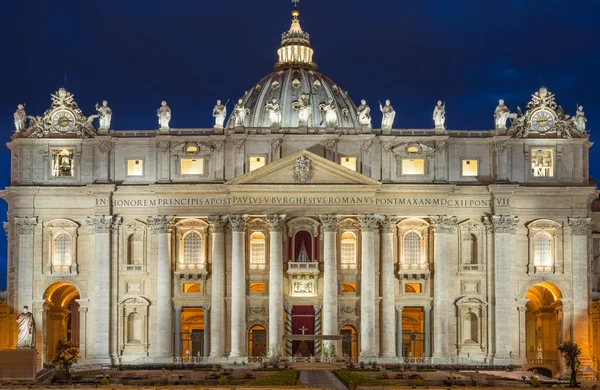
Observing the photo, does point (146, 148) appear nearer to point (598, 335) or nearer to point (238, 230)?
point (238, 230)

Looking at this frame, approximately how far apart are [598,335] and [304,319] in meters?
27.4

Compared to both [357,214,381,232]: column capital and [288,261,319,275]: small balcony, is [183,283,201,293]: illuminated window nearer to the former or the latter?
[288,261,319,275]: small balcony

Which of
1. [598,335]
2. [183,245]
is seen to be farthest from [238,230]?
[598,335]

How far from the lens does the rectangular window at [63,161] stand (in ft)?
408

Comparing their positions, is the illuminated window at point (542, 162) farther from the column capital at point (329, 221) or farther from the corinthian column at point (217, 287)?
the corinthian column at point (217, 287)

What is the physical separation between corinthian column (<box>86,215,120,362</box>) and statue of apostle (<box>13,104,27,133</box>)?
11.2 metres

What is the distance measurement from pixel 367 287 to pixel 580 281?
19698 millimetres

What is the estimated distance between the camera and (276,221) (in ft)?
394

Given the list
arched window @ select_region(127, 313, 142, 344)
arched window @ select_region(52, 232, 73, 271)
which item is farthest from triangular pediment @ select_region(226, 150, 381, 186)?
arched window @ select_region(52, 232, 73, 271)

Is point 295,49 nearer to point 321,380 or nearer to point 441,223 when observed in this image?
point 441,223

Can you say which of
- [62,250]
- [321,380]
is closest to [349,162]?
[62,250]

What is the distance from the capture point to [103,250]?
12131 centimetres

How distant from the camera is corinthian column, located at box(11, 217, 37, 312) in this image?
400 ft

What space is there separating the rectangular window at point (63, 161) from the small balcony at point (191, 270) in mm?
13821
